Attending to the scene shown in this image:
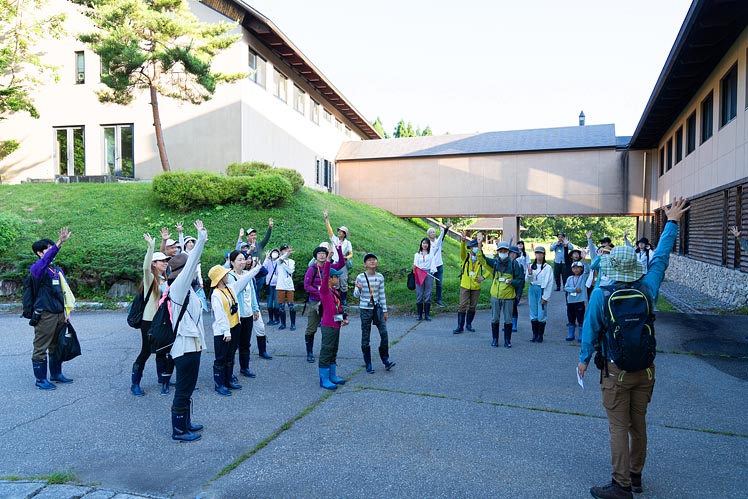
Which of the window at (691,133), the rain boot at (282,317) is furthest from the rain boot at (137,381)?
the window at (691,133)

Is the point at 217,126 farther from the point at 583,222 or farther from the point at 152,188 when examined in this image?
the point at 583,222

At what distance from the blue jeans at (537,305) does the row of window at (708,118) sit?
817cm

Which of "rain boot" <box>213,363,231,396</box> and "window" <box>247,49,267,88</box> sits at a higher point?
"window" <box>247,49,267,88</box>

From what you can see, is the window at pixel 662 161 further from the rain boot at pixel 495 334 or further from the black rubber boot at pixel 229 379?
the black rubber boot at pixel 229 379

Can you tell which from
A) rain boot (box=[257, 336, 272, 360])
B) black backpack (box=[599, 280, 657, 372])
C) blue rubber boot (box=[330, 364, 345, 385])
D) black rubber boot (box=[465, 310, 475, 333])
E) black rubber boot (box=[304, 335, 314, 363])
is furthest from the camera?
black rubber boot (box=[465, 310, 475, 333])

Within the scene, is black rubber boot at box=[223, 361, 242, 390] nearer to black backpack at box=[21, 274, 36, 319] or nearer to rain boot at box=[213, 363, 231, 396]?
rain boot at box=[213, 363, 231, 396]

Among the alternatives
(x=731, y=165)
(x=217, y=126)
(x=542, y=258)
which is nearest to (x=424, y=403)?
(x=542, y=258)

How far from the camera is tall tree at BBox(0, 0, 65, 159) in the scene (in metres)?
23.3

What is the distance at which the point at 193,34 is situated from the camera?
19.2m

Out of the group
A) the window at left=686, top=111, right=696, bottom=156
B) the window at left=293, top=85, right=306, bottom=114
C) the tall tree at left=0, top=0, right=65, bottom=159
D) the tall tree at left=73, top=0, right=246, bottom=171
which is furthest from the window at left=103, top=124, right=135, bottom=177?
the window at left=686, top=111, right=696, bottom=156

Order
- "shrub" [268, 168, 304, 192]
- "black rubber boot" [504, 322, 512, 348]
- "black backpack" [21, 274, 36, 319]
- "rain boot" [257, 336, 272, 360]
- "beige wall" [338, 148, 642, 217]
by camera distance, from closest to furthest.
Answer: "black backpack" [21, 274, 36, 319]
"rain boot" [257, 336, 272, 360]
"black rubber boot" [504, 322, 512, 348]
"shrub" [268, 168, 304, 192]
"beige wall" [338, 148, 642, 217]

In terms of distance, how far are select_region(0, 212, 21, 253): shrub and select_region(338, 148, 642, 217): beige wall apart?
18574mm

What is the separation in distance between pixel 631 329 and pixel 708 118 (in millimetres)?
15514

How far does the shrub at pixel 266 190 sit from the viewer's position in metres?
18.1
